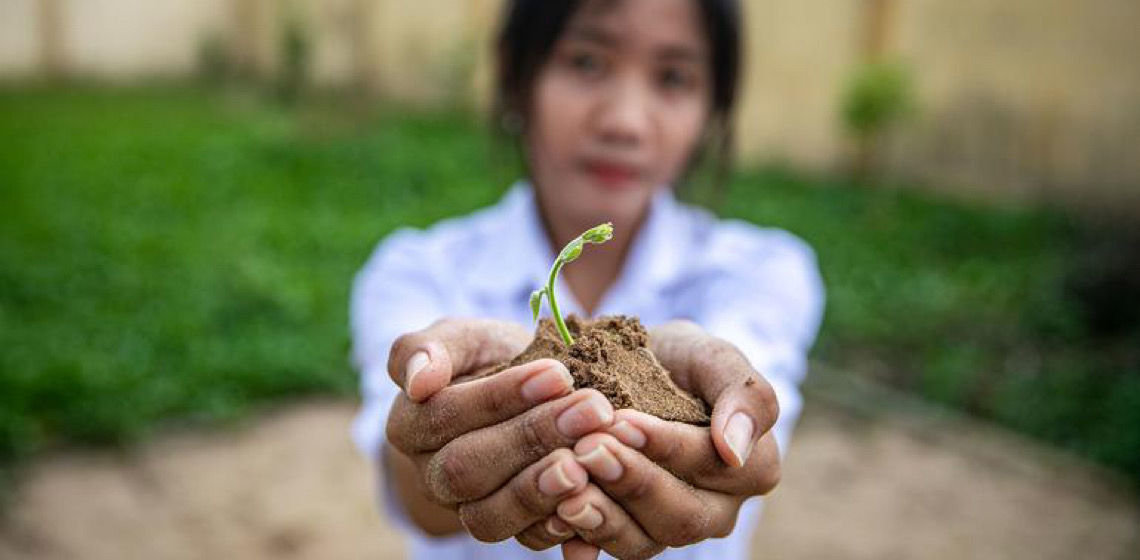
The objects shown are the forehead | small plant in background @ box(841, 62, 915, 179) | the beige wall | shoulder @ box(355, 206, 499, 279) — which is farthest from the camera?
small plant in background @ box(841, 62, 915, 179)

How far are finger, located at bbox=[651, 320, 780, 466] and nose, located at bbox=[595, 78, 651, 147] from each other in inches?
26.9

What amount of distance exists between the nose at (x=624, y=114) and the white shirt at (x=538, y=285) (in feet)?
1.14

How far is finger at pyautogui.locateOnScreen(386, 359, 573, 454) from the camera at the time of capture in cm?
109

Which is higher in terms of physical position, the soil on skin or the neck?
the soil on skin

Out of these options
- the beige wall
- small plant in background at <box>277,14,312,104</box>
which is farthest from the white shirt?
small plant in background at <box>277,14,312,104</box>

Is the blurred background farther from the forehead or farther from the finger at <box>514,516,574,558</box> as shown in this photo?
the finger at <box>514,516,574,558</box>

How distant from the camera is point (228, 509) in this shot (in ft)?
12.2

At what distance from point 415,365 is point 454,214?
611 cm

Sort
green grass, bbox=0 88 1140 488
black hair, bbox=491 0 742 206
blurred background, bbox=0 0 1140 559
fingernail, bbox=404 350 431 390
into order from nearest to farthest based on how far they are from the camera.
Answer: fingernail, bbox=404 350 431 390, black hair, bbox=491 0 742 206, blurred background, bbox=0 0 1140 559, green grass, bbox=0 88 1140 488

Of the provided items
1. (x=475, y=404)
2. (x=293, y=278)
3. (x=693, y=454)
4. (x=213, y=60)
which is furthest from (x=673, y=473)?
(x=213, y=60)

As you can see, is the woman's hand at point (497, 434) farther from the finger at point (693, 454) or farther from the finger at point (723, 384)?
the finger at point (723, 384)

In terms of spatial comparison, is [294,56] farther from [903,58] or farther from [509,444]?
[509,444]

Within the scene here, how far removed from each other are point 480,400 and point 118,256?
216 inches

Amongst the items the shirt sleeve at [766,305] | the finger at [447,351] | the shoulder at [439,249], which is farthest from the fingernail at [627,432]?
the shoulder at [439,249]
